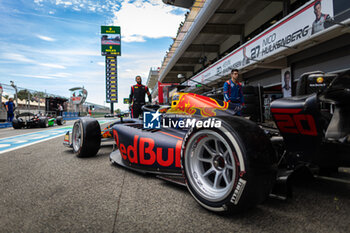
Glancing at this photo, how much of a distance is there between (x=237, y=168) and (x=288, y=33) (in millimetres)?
7383

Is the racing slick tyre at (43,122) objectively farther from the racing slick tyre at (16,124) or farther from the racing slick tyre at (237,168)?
the racing slick tyre at (237,168)

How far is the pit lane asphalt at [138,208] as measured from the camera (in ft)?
4.77

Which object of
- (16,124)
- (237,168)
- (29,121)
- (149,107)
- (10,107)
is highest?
(10,107)

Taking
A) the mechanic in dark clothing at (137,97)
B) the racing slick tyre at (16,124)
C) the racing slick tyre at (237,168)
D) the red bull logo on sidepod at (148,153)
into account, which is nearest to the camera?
the racing slick tyre at (237,168)

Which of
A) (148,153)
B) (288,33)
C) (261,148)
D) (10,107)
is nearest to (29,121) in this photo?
(10,107)

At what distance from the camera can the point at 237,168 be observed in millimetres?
1450

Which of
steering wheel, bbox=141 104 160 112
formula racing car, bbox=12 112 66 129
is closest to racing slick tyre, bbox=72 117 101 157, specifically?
steering wheel, bbox=141 104 160 112

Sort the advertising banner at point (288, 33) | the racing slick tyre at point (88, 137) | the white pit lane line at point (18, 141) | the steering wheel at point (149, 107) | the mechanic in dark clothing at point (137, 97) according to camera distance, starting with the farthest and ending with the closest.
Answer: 1. the mechanic in dark clothing at point (137, 97)
2. the advertising banner at point (288, 33)
3. the white pit lane line at point (18, 141)
4. the steering wheel at point (149, 107)
5. the racing slick tyre at point (88, 137)

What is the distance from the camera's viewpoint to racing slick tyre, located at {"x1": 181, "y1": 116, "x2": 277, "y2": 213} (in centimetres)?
141

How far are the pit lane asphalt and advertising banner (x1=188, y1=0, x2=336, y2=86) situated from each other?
5.46m

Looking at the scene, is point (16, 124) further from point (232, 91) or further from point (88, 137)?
point (232, 91)

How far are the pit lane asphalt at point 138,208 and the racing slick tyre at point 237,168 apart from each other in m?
0.13

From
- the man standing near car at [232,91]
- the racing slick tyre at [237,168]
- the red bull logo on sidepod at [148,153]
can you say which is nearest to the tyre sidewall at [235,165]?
the racing slick tyre at [237,168]

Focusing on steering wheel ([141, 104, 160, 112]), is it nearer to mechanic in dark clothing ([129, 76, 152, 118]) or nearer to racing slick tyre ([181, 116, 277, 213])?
racing slick tyre ([181, 116, 277, 213])
